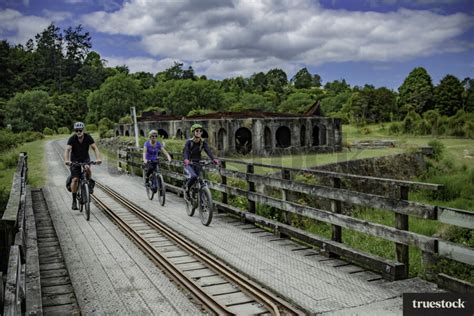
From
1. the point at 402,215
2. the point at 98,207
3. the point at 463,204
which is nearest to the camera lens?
the point at 402,215

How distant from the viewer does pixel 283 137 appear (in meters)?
38.0

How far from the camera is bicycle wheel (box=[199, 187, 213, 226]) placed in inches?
350

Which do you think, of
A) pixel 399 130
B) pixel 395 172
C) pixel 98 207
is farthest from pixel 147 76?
pixel 98 207

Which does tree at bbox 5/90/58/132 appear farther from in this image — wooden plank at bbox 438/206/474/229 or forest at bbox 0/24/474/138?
wooden plank at bbox 438/206/474/229

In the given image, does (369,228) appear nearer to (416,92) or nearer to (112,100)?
(112,100)

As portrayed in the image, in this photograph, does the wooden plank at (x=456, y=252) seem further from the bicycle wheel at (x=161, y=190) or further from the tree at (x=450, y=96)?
the tree at (x=450, y=96)

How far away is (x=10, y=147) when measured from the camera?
38.9m

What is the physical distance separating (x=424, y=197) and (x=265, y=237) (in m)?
16.9

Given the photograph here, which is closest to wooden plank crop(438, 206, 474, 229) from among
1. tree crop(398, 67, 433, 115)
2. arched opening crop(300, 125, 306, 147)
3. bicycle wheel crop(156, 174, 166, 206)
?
bicycle wheel crop(156, 174, 166, 206)

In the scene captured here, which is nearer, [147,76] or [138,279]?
[138,279]

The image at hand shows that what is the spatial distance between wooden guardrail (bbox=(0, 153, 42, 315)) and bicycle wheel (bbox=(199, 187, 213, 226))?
307 centimetres

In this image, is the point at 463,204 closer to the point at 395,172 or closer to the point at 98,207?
the point at 395,172

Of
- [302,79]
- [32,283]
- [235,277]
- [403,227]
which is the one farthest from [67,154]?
[302,79]

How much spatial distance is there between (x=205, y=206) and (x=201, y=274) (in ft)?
10.1
